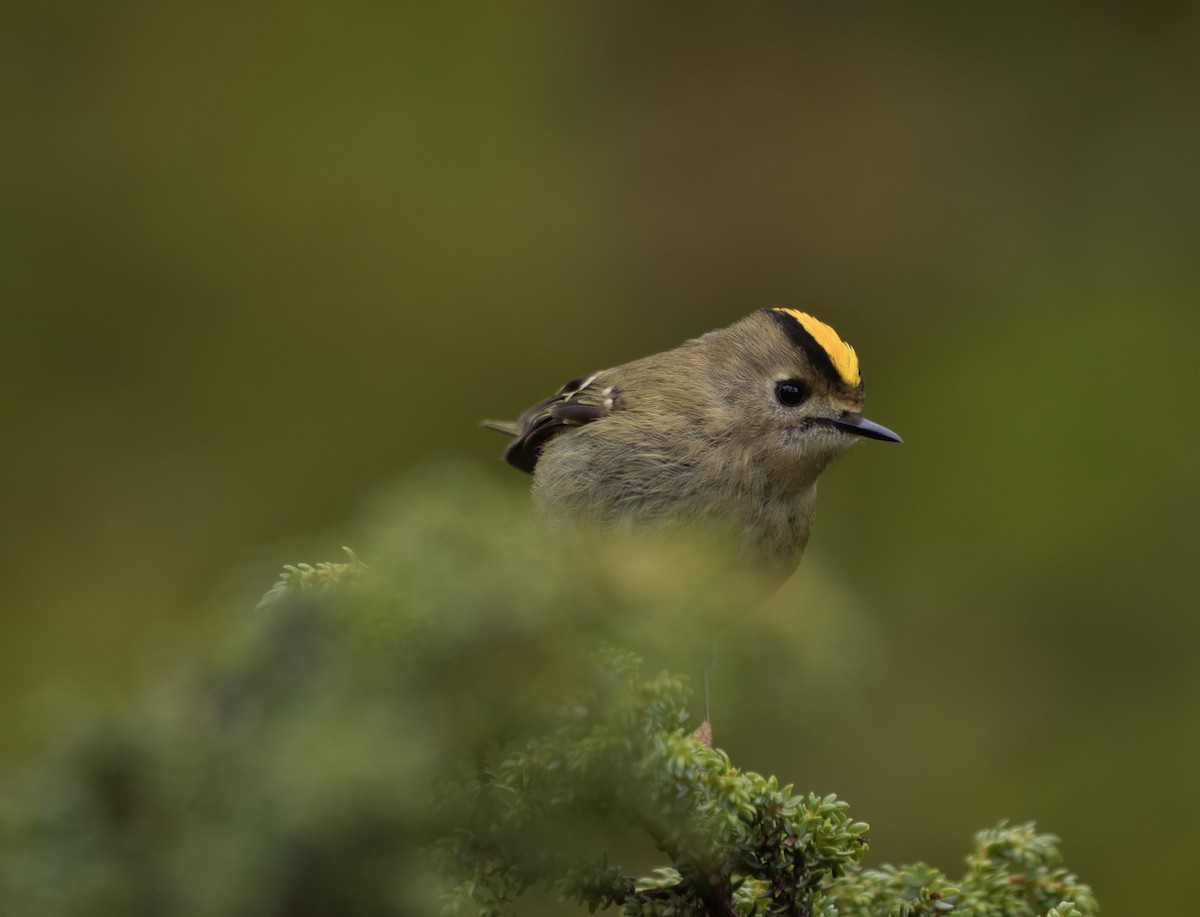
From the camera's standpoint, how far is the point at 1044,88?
3.27 metres

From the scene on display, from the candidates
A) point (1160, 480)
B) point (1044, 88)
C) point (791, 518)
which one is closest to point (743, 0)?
point (1044, 88)

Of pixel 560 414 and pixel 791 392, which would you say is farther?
pixel 560 414

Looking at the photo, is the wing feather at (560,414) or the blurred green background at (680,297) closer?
the wing feather at (560,414)

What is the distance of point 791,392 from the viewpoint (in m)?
1.78

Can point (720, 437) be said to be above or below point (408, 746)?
above

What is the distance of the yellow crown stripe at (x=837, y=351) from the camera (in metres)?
1.77

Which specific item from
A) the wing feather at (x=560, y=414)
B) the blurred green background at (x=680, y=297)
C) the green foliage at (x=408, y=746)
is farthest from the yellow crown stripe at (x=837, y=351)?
the green foliage at (x=408, y=746)

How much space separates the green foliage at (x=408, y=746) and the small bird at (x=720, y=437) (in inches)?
33.2

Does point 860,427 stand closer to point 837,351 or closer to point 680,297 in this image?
point 837,351

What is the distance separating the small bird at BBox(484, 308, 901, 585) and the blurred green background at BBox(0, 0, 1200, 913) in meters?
0.69

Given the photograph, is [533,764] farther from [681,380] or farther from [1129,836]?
[1129,836]

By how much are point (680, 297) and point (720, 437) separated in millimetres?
1383

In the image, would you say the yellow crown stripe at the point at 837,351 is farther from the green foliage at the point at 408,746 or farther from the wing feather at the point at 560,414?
the green foliage at the point at 408,746

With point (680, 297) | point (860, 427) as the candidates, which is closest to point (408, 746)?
point (860, 427)
